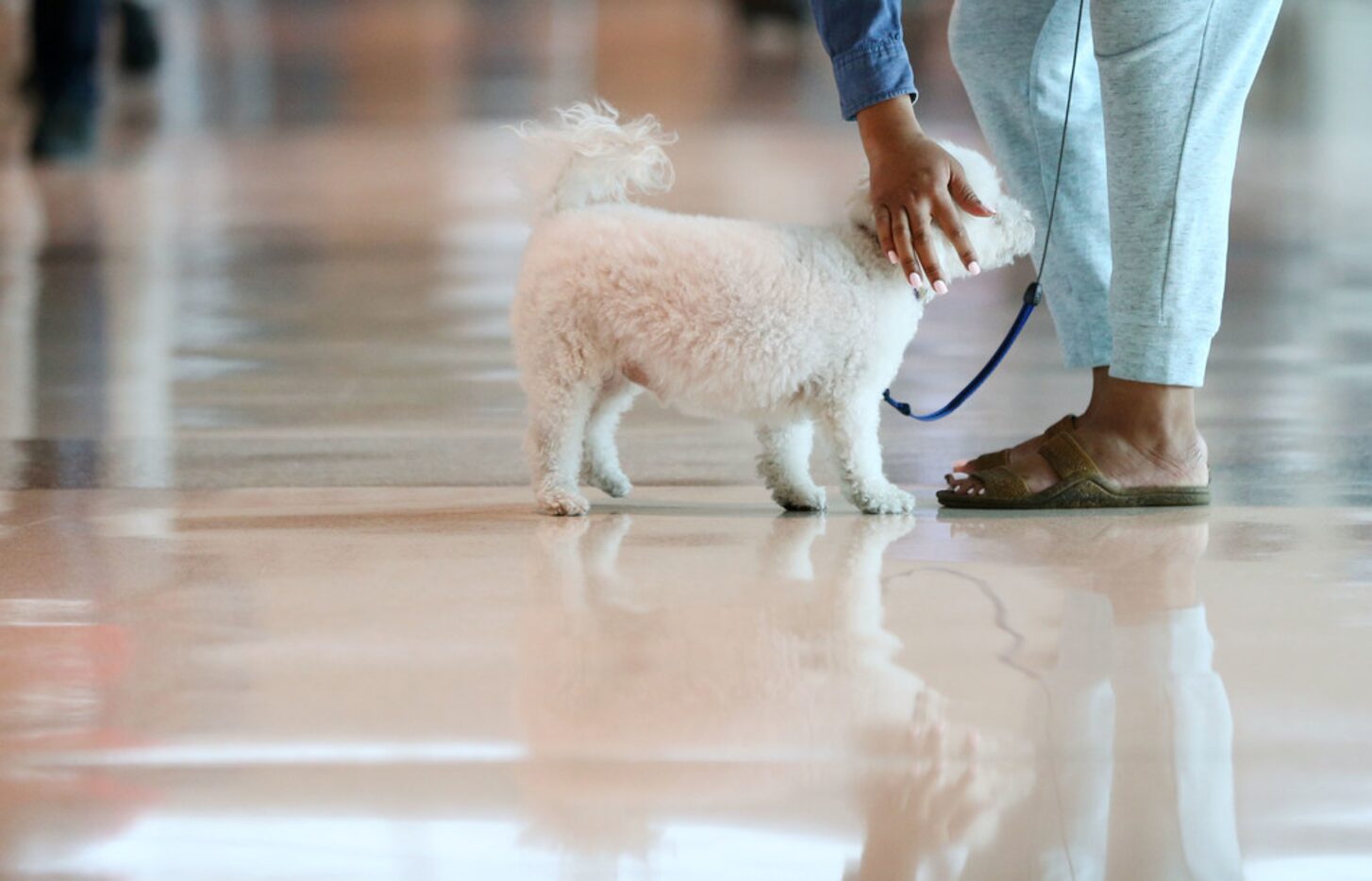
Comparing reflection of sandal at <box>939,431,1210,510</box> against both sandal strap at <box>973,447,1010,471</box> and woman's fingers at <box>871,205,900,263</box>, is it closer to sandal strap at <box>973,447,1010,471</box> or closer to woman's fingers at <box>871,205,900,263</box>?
sandal strap at <box>973,447,1010,471</box>

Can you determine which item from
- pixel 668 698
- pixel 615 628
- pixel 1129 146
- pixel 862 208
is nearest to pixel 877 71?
pixel 862 208

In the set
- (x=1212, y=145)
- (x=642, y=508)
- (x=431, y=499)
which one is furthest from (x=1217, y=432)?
(x=431, y=499)

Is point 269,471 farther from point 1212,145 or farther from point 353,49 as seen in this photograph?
point 353,49

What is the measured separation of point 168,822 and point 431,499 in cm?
133

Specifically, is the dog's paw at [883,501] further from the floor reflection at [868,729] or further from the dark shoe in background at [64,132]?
the dark shoe in background at [64,132]

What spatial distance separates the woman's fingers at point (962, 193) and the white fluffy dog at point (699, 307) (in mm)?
28

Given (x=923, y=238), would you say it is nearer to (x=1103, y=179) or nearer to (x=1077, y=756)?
(x=1103, y=179)

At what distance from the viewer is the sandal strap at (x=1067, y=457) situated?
2.58 meters

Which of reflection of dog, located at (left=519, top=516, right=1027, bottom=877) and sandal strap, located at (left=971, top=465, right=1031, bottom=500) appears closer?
reflection of dog, located at (left=519, top=516, right=1027, bottom=877)

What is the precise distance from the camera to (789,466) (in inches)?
102

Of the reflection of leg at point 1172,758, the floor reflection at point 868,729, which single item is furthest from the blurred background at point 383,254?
the reflection of leg at point 1172,758

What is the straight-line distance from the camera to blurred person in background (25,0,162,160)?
27.5 feet

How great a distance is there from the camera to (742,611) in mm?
1976

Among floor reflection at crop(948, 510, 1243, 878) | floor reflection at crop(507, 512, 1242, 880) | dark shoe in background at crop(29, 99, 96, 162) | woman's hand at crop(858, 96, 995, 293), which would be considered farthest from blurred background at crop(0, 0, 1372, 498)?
floor reflection at crop(507, 512, 1242, 880)
